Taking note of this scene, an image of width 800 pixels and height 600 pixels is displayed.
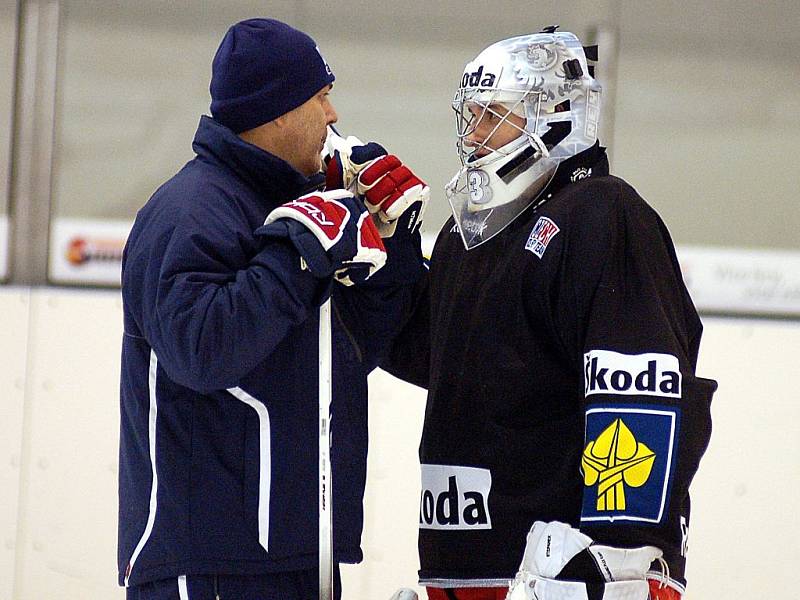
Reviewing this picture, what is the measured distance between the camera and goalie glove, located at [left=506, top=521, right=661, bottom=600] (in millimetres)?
1729

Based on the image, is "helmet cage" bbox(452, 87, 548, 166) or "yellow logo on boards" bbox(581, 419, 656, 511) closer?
"yellow logo on boards" bbox(581, 419, 656, 511)

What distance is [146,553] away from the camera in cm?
178

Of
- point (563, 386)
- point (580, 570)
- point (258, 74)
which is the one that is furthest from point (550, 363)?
point (258, 74)

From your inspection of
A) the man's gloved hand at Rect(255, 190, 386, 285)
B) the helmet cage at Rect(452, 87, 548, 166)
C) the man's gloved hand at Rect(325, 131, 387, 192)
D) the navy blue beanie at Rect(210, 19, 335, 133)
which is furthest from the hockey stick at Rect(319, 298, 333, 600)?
the helmet cage at Rect(452, 87, 548, 166)

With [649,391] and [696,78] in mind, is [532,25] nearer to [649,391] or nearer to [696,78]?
[696,78]

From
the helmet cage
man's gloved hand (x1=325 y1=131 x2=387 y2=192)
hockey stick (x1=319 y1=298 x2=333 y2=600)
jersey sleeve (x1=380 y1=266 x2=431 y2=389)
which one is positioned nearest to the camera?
hockey stick (x1=319 y1=298 x2=333 y2=600)

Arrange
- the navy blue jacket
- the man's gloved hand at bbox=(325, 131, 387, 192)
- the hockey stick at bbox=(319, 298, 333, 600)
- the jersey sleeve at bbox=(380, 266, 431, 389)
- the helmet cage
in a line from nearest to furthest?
1. the navy blue jacket
2. the hockey stick at bbox=(319, 298, 333, 600)
3. the man's gloved hand at bbox=(325, 131, 387, 192)
4. the helmet cage
5. the jersey sleeve at bbox=(380, 266, 431, 389)

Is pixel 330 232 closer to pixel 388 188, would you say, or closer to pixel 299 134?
pixel 388 188

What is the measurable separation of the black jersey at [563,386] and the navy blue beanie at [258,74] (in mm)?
458

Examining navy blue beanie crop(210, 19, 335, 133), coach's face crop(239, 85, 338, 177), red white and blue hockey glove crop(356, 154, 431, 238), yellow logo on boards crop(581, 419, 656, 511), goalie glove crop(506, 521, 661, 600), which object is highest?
navy blue beanie crop(210, 19, 335, 133)

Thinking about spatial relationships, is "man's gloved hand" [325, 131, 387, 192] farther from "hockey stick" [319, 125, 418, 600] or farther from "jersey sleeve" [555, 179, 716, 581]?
"jersey sleeve" [555, 179, 716, 581]

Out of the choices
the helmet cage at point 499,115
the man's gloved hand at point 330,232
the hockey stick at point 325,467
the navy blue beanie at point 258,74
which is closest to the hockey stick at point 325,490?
the hockey stick at point 325,467

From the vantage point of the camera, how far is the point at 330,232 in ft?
5.55

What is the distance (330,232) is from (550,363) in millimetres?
479
